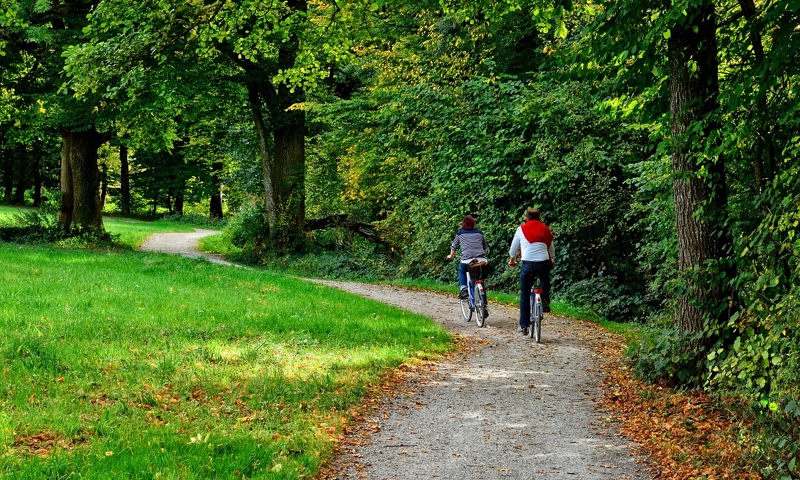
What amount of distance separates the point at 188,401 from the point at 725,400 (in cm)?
525

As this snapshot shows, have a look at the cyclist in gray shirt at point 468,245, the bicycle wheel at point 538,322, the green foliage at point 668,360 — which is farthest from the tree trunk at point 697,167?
the cyclist in gray shirt at point 468,245

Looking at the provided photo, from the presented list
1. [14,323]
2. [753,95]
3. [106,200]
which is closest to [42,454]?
[14,323]

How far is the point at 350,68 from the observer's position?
28641mm

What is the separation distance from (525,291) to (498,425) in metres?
4.96

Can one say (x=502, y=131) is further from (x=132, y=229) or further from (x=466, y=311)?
(x=132, y=229)

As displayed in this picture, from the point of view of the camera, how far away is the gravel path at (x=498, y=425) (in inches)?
227

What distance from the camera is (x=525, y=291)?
1169 cm

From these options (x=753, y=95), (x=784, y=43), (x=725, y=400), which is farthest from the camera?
(x=725, y=400)

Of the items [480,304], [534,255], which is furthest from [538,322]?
[480,304]

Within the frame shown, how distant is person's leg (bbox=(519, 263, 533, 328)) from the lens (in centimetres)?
1161

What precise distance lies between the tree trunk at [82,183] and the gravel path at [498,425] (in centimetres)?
2012

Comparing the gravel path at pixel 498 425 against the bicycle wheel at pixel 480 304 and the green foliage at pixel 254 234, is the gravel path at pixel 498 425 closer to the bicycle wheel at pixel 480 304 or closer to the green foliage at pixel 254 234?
the bicycle wheel at pixel 480 304

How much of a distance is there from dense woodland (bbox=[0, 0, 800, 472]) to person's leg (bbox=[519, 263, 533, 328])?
2079 millimetres

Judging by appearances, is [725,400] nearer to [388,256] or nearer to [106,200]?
[388,256]
